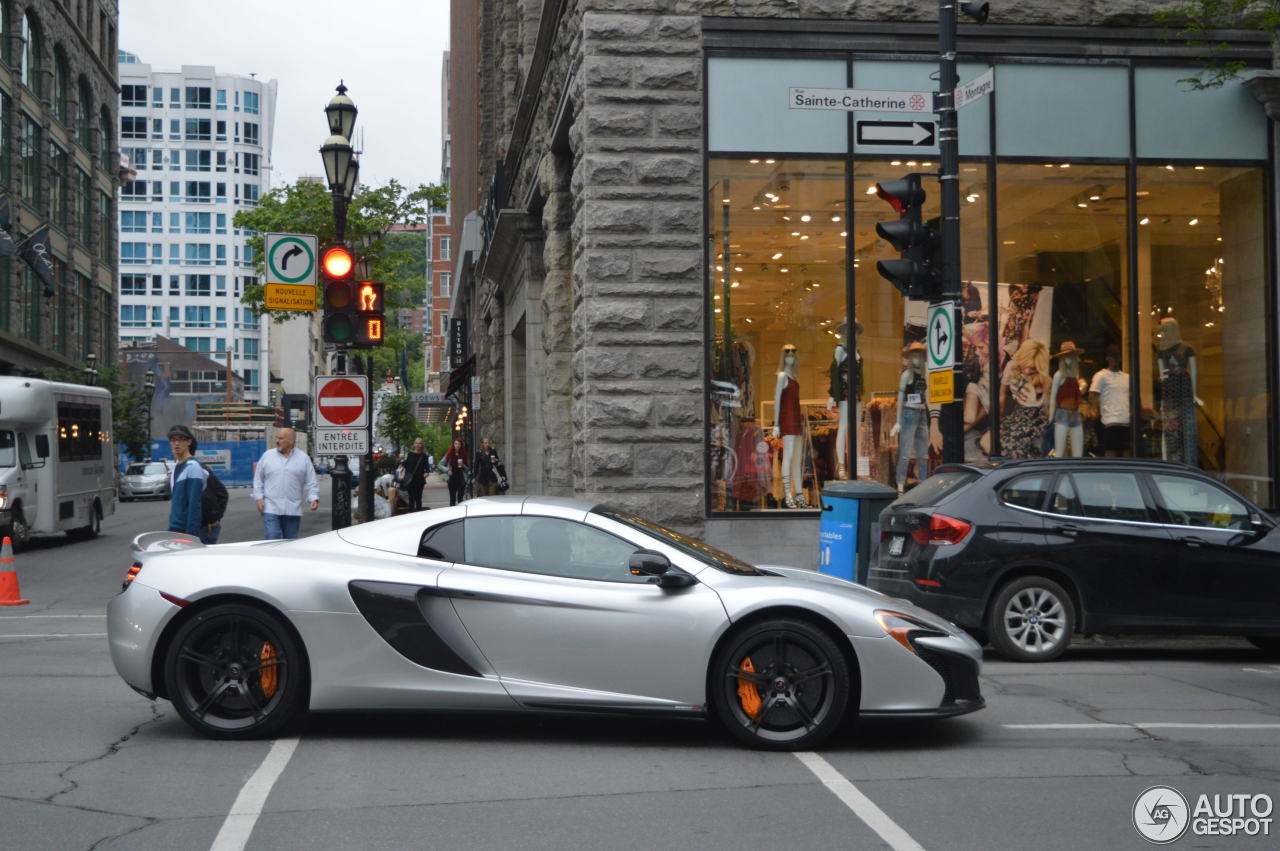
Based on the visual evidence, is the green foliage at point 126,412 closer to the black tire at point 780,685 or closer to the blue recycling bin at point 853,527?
the blue recycling bin at point 853,527

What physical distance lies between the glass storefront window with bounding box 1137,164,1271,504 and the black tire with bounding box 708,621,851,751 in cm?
1033

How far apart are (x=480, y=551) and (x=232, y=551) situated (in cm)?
143

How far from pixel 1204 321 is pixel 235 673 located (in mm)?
13130

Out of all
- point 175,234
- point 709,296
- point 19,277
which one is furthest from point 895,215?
point 175,234

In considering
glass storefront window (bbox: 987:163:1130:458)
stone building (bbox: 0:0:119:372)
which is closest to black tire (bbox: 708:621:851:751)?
glass storefront window (bbox: 987:163:1130:458)

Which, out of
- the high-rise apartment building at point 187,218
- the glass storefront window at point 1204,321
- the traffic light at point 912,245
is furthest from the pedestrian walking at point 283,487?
the high-rise apartment building at point 187,218

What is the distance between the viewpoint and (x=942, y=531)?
34.6 feet

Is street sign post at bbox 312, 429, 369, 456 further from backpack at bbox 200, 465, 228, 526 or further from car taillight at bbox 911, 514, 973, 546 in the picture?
car taillight at bbox 911, 514, 973, 546

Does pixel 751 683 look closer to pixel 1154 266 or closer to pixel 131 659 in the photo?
pixel 131 659

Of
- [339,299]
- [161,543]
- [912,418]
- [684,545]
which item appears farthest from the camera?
[912,418]

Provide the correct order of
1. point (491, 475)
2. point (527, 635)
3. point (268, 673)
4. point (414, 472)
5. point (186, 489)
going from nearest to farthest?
1. point (527, 635)
2. point (268, 673)
3. point (186, 489)
4. point (491, 475)
5. point (414, 472)

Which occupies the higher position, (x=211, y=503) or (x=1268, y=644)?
(x=211, y=503)

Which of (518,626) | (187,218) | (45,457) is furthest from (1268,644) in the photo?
(187,218)

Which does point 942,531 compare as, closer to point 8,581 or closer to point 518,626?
point 518,626
